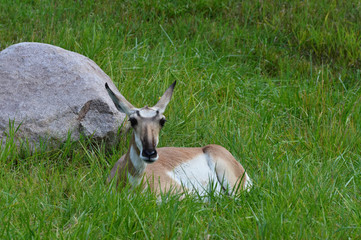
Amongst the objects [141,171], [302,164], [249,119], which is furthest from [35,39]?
[302,164]

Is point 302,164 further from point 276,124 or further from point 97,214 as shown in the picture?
point 97,214

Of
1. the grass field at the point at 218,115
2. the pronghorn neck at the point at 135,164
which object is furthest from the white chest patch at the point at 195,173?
the pronghorn neck at the point at 135,164

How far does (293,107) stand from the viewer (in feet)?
21.9

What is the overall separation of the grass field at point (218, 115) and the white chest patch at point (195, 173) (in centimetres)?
41

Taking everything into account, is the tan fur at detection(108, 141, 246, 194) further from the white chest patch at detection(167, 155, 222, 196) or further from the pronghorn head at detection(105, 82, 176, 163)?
the pronghorn head at detection(105, 82, 176, 163)

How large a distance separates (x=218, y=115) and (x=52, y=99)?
6.35ft

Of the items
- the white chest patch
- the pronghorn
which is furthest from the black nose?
the white chest patch

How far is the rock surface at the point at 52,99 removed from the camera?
18.0ft

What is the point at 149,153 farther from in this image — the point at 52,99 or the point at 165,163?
the point at 52,99

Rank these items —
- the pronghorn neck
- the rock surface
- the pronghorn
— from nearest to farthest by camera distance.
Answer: the pronghorn, the pronghorn neck, the rock surface

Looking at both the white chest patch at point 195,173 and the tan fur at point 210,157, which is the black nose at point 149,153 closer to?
the tan fur at point 210,157

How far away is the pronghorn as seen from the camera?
4.48m

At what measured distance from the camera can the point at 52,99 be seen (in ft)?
18.6

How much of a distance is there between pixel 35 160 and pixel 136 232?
6.61 ft
